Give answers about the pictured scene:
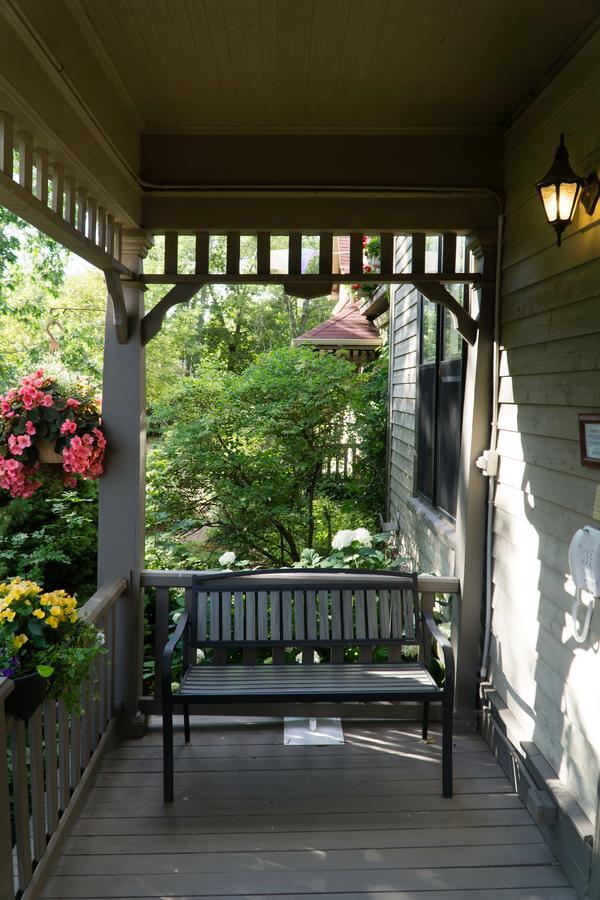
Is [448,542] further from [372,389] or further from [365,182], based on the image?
[372,389]

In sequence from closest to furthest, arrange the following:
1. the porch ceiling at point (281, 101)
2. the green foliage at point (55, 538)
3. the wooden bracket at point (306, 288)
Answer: the porch ceiling at point (281, 101), the wooden bracket at point (306, 288), the green foliage at point (55, 538)

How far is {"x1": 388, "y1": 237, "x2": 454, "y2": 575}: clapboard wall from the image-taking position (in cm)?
507

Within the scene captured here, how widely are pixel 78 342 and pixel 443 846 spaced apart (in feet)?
34.3

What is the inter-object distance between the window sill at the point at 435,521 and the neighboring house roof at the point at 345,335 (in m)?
4.20

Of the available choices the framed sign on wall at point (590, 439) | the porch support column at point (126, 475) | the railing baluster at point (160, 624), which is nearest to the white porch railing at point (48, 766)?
the porch support column at point (126, 475)

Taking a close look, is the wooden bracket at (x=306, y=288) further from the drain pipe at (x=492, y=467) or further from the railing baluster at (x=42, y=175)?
the railing baluster at (x=42, y=175)

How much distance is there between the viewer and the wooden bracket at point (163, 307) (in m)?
3.57

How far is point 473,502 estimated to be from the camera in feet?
12.0

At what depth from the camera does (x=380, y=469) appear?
28.0 ft

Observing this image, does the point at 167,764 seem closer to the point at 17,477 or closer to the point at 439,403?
the point at 17,477

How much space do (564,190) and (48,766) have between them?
2592 millimetres

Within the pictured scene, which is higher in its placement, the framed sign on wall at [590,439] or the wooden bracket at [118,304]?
the wooden bracket at [118,304]

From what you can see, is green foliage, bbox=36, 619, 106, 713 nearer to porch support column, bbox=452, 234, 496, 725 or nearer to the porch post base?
the porch post base

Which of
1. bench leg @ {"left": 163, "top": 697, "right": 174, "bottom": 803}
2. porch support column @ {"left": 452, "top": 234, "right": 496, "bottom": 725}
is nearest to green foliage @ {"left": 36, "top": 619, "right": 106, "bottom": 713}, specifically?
bench leg @ {"left": 163, "top": 697, "right": 174, "bottom": 803}
